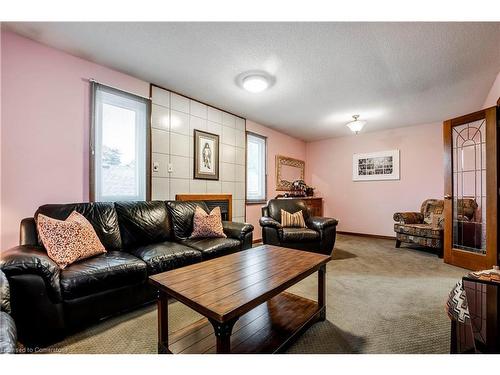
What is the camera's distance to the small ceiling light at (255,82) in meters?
2.59

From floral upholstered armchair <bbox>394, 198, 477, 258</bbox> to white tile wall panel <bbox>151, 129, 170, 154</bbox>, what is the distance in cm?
411

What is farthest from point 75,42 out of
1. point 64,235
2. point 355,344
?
point 355,344

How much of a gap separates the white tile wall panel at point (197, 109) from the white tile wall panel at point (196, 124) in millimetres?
61

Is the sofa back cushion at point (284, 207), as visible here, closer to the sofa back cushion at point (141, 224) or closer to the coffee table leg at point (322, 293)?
the sofa back cushion at point (141, 224)

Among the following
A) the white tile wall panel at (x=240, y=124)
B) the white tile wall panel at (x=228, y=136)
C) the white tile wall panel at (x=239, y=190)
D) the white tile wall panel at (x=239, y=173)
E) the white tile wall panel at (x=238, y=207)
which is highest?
the white tile wall panel at (x=240, y=124)

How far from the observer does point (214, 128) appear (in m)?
3.64

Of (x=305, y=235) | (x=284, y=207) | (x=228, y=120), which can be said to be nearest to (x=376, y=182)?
(x=284, y=207)

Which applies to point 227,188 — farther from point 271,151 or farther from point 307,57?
point 307,57

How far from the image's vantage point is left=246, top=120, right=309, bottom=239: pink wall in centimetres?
442

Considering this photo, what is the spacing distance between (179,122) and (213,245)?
1.85 meters

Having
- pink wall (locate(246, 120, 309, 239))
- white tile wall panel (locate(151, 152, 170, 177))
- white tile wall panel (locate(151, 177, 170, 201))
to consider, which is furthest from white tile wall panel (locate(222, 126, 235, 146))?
white tile wall panel (locate(151, 177, 170, 201))

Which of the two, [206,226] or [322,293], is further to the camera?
[206,226]

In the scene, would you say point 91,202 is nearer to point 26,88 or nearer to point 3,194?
point 3,194

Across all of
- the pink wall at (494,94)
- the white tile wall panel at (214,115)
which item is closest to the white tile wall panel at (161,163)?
the white tile wall panel at (214,115)
